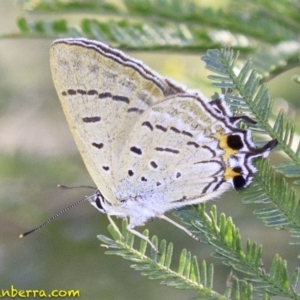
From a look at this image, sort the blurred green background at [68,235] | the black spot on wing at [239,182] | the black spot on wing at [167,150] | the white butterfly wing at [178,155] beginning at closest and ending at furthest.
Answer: the black spot on wing at [239,182]
the white butterfly wing at [178,155]
the black spot on wing at [167,150]
the blurred green background at [68,235]

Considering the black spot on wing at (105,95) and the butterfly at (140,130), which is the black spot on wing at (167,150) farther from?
the black spot on wing at (105,95)

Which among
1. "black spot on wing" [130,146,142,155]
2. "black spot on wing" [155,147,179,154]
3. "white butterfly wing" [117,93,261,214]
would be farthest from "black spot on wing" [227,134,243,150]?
"black spot on wing" [130,146,142,155]

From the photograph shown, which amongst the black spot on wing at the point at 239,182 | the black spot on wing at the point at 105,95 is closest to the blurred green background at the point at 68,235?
the black spot on wing at the point at 105,95

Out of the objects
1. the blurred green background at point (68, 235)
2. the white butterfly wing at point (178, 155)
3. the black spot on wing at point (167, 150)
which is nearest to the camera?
the white butterfly wing at point (178, 155)

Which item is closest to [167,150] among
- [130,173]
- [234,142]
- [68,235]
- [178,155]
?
[178,155]

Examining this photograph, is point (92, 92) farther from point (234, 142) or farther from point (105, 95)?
point (234, 142)

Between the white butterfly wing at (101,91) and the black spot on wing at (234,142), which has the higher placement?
the white butterfly wing at (101,91)

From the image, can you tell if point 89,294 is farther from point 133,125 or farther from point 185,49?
point 185,49
